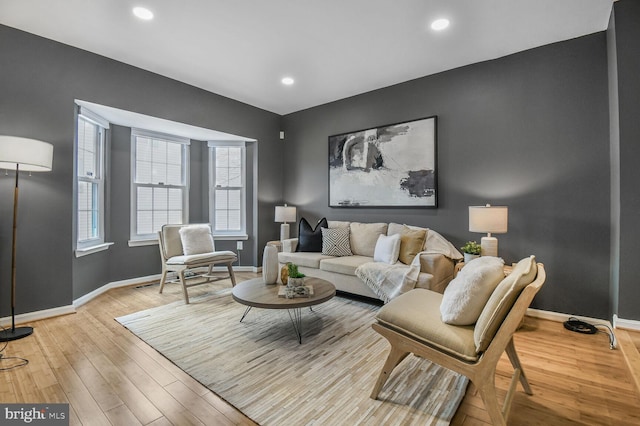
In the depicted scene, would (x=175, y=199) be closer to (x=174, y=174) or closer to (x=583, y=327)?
(x=174, y=174)

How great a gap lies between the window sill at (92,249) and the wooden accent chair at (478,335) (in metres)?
3.61

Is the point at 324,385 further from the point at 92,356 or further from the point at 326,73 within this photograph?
the point at 326,73

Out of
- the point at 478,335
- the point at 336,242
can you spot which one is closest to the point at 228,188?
the point at 336,242

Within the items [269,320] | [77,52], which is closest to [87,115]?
[77,52]

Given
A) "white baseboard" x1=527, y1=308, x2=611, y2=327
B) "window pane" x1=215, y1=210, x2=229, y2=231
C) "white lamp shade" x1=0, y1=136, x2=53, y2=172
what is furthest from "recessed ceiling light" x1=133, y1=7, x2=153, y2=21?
"white baseboard" x1=527, y1=308, x2=611, y2=327

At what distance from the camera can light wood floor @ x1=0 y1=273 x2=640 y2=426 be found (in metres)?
1.63

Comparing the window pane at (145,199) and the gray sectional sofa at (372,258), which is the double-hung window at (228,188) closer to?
the window pane at (145,199)

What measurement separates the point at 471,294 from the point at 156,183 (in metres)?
4.80

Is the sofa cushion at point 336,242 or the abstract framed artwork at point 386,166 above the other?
the abstract framed artwork at point 386,166

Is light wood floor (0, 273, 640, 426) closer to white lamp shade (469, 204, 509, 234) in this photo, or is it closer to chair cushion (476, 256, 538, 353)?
chair cushion (476, 256, 538, 353)

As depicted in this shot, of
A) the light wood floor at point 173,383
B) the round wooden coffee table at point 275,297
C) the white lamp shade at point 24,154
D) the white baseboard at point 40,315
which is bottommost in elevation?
the light wood floor at point 173,383

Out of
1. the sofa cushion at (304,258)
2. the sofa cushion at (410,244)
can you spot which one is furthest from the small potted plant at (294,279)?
the sofa cushion at (410,244)

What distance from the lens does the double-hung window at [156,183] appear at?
4.53m

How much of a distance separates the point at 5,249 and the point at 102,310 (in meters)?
1.08
